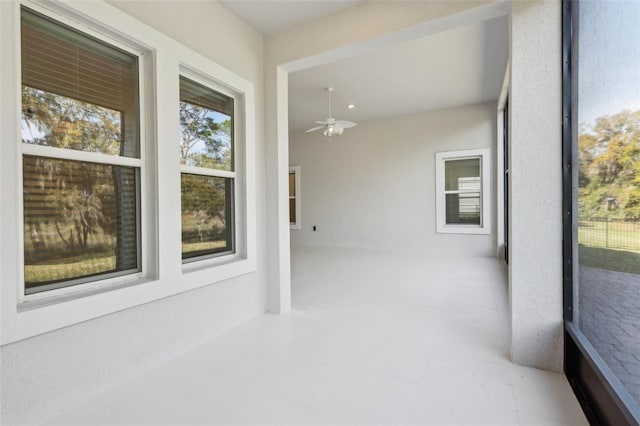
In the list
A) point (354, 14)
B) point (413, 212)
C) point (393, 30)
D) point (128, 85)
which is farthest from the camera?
point (413, 212)

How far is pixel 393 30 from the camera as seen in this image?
2.28 meters

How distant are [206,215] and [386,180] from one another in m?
4.69

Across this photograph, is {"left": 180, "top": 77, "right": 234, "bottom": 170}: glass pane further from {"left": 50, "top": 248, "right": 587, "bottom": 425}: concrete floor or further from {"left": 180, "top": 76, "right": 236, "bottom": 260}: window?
{"left": 50, "top": 248, "right": 587, "bottom": 425}: concrete floor

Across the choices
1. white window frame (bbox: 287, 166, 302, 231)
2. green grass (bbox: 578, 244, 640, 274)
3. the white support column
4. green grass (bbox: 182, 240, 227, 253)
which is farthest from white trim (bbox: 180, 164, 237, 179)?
white window frame (bbox: 287, 166, 302, 231)

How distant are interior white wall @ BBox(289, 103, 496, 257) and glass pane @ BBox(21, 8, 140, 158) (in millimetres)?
5213

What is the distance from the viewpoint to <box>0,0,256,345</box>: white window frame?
1.35 m

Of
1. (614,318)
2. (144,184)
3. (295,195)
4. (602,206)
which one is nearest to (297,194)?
(295,195)

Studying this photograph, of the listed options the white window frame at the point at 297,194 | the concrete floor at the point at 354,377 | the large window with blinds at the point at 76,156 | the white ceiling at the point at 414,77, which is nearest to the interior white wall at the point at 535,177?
the concrete floor at the point at 354,377

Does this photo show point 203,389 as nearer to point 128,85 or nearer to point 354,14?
point 128,85

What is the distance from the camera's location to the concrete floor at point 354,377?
4.90ft

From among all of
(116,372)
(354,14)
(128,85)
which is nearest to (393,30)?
(354,14)

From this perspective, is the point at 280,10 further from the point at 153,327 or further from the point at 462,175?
the point at 462,175

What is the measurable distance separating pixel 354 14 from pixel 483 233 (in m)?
4.73

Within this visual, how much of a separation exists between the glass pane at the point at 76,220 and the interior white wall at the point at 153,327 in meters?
0.33
